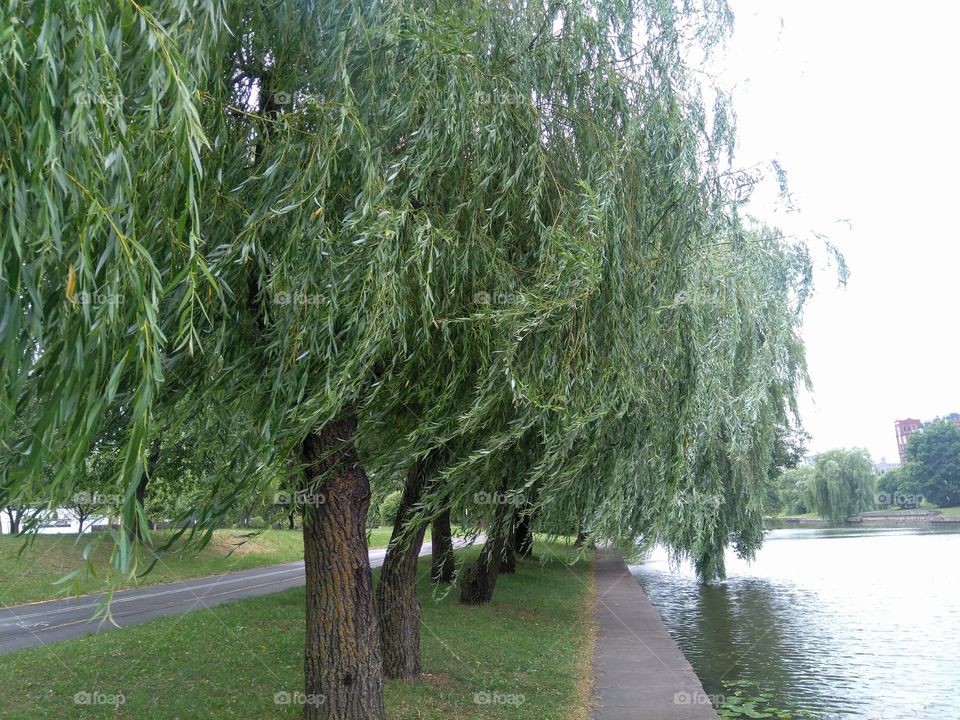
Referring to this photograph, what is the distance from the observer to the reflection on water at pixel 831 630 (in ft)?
39.4

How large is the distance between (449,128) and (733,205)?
14.0ft

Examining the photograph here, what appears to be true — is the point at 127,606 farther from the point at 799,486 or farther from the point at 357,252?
the point at 799,486

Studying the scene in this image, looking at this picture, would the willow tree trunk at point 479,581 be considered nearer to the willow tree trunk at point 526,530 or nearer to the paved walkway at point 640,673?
the willow tree trunk at point 526,530

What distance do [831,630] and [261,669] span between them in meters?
13.0

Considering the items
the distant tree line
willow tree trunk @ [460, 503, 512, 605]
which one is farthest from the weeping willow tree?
the distant tree line

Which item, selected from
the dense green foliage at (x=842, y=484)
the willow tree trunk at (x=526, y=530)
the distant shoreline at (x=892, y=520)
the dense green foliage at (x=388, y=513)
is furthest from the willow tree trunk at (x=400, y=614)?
the distant shoreline at (x=892, y=520)

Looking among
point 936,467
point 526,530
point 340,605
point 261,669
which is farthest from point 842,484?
point 340,605

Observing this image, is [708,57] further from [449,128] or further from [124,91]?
[124,91]

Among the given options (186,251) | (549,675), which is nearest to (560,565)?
(549,675)

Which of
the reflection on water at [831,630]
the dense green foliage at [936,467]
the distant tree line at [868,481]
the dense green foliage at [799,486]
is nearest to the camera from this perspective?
the reflection on water at [831,630]

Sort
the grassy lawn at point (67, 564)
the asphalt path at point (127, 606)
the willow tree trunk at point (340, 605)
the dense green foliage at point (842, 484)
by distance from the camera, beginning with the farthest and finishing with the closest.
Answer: the dense green foliage at point (842, 484)
the grassy lawn at point (67, 564)
the asphalt path at point (127, 606)
the willow tree trunk at point (340, 605)

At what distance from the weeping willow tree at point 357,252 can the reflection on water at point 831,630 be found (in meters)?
7.22

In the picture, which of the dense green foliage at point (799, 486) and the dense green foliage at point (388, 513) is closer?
the dense green foliage at point (388, 513)

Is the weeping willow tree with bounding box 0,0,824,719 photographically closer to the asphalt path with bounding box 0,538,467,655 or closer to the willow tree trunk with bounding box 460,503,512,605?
the asphalt path with bounding box 0,538,467,655
